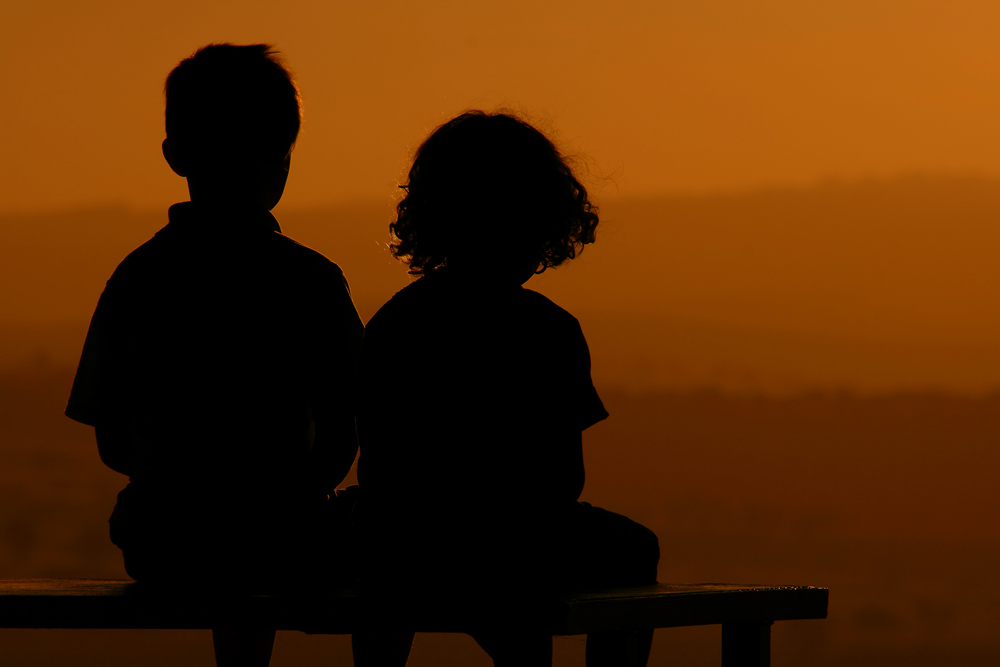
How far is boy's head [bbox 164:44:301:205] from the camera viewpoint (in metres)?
3.00

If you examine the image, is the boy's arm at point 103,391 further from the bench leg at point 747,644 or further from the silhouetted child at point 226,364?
the bench leg at point 747,644

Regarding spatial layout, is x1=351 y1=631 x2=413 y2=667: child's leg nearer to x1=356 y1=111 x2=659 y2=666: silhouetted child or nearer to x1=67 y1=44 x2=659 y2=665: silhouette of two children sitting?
x1=67 y1=44 x2=659 y2=665: silhouette of two children sitting

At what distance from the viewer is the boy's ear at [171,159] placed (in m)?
3.06

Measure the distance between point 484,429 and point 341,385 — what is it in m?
0.38

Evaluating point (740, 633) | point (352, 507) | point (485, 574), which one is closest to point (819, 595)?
point (740, 633)

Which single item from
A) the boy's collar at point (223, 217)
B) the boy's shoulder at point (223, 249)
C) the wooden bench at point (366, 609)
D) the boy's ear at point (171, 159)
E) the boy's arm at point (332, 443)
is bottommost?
the wooden bench at point (366, 609)

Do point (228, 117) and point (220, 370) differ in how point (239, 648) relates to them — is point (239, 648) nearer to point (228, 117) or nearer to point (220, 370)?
point (220, 370)

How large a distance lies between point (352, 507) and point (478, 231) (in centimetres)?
71

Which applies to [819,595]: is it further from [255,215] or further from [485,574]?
[255,215]

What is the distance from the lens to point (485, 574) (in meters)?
2.72

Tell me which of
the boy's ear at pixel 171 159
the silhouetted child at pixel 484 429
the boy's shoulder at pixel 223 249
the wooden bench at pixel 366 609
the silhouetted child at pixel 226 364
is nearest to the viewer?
the wooden bench at pixel 366 609

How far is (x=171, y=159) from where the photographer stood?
3.08m

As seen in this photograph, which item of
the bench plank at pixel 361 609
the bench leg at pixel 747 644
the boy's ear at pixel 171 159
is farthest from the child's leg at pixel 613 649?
the boy's ear at pixel 171 159

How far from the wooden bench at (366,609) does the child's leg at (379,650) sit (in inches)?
16.0
